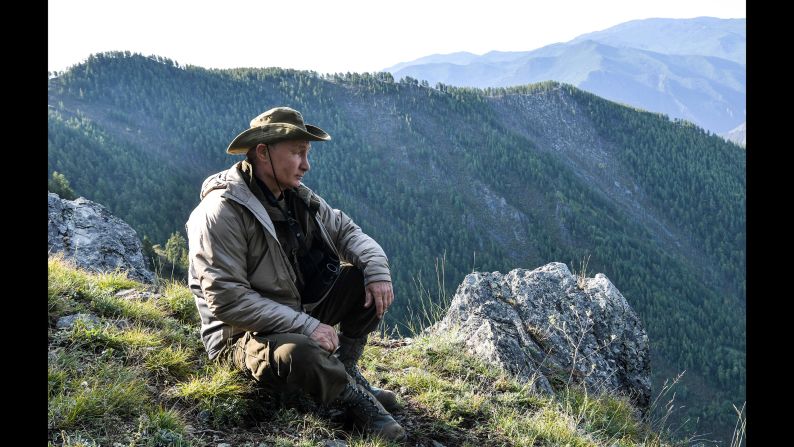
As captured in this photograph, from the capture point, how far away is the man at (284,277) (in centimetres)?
412

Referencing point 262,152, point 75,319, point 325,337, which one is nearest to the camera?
point 325,337

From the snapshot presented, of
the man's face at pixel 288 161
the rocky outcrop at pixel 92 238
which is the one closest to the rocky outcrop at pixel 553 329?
the man's face at pixel 288 161

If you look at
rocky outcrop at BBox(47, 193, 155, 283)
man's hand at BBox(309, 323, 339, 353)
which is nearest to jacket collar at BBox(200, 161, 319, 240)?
man's hand at BBox(309, 323, 339, 353)

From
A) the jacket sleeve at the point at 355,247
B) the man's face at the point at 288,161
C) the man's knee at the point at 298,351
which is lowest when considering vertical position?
the man's knee at the point at 298,351

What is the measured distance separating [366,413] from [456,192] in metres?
170

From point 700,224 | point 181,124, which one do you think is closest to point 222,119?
point 181,124

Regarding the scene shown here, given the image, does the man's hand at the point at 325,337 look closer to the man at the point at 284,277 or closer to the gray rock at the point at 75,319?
the man at the point at 284,277

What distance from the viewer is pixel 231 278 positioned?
4.08 m

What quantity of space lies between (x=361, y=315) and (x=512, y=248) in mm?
157145

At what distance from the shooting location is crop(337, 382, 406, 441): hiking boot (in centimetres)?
446

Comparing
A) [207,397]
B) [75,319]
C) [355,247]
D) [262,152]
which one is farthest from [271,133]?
[75,319]

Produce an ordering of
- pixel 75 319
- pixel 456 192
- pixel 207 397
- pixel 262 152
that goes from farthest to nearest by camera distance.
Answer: pixel 456 192
pixel 75 319
pixel 262 152
pixel 207 397

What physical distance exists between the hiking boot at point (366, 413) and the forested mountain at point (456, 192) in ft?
327

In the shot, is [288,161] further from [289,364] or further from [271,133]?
[289,364]
